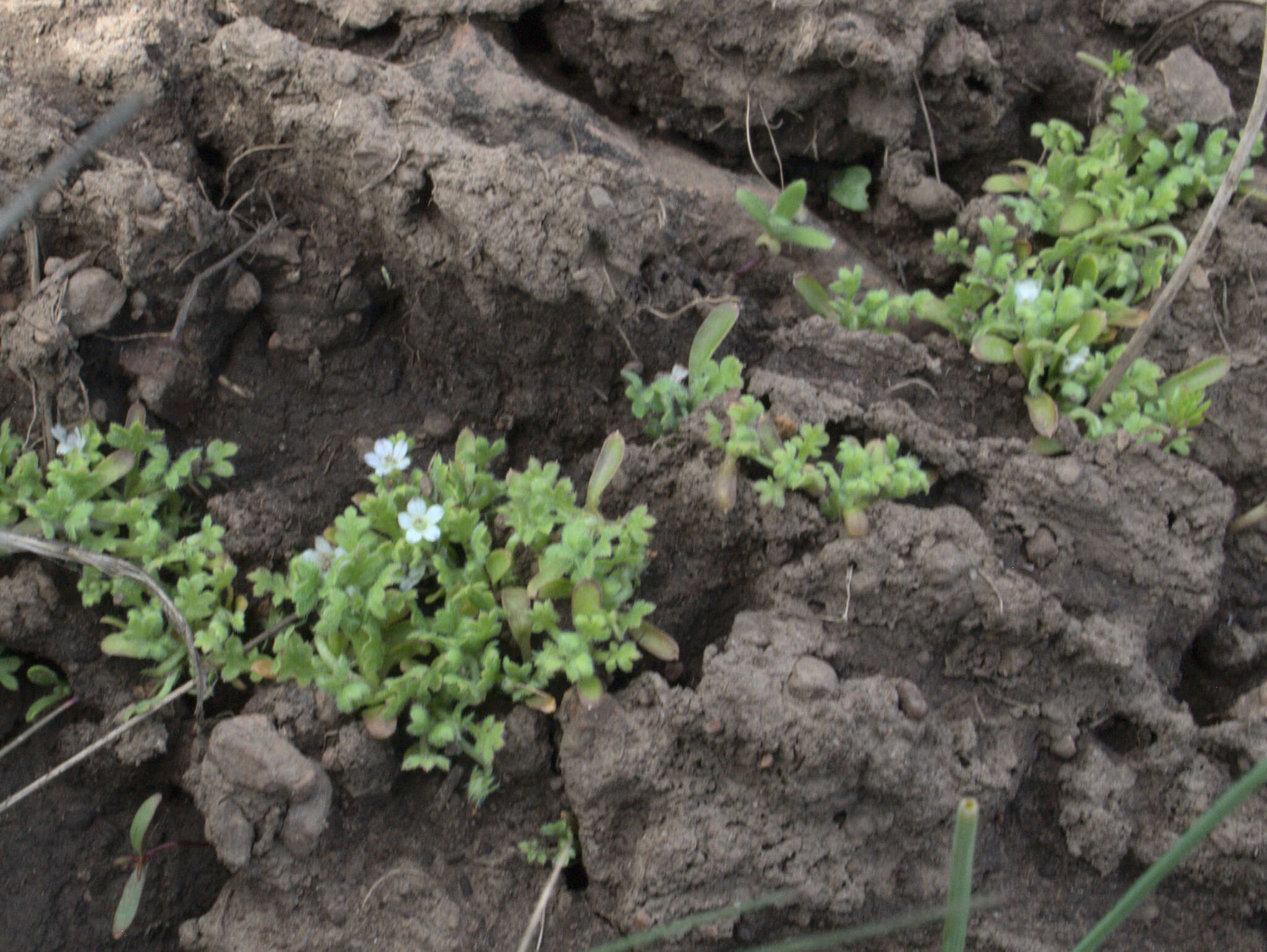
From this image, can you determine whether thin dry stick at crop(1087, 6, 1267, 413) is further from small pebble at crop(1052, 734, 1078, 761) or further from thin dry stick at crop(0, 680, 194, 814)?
thin dry stick at crop(0, 680, 194, 814)

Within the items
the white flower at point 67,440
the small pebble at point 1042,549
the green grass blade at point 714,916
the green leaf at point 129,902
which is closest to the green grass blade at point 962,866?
the green grass blade at point 714,916

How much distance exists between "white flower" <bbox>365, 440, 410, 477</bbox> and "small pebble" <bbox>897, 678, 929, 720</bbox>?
1.27 m

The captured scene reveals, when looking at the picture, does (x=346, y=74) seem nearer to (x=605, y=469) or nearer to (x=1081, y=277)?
(x=605, y=469)

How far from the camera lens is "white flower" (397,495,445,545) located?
7.22ft

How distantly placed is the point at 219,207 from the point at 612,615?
164 cm

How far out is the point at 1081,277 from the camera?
2740mm

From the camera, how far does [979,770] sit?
2051mm

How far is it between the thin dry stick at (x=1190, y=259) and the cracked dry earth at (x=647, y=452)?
0.21 metres

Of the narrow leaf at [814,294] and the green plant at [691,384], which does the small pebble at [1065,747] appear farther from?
the narrow leaf at [814,294]

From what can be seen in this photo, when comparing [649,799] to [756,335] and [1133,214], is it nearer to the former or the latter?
[756,335]

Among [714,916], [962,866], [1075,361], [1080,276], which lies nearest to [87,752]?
[714,916]

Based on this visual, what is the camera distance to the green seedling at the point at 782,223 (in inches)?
109

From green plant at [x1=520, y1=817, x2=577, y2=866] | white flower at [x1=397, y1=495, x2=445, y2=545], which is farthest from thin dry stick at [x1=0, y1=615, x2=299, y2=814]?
green plant at [x1=520, y1=817, x2=577, y2=866]

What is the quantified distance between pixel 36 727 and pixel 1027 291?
8.94 ft
